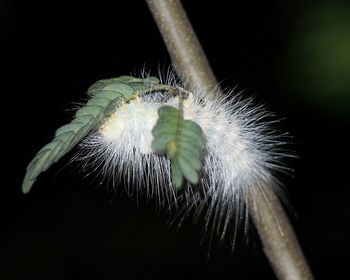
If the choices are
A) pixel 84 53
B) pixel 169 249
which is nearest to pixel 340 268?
pixel 169 249

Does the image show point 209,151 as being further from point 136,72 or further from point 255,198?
point 136,72

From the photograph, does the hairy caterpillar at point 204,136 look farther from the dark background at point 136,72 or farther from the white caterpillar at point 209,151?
the dark background at point 136,72

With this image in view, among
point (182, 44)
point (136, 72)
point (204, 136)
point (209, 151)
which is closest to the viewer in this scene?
point (204, 136)

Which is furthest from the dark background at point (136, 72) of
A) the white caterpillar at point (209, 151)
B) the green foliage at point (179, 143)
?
the green foliage at point (179, 143)

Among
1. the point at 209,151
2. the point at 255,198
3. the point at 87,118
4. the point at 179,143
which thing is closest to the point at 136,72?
the point at 209,151

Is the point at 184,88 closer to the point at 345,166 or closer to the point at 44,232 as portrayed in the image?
the point at 44,232

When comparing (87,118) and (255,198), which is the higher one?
(87,118)
